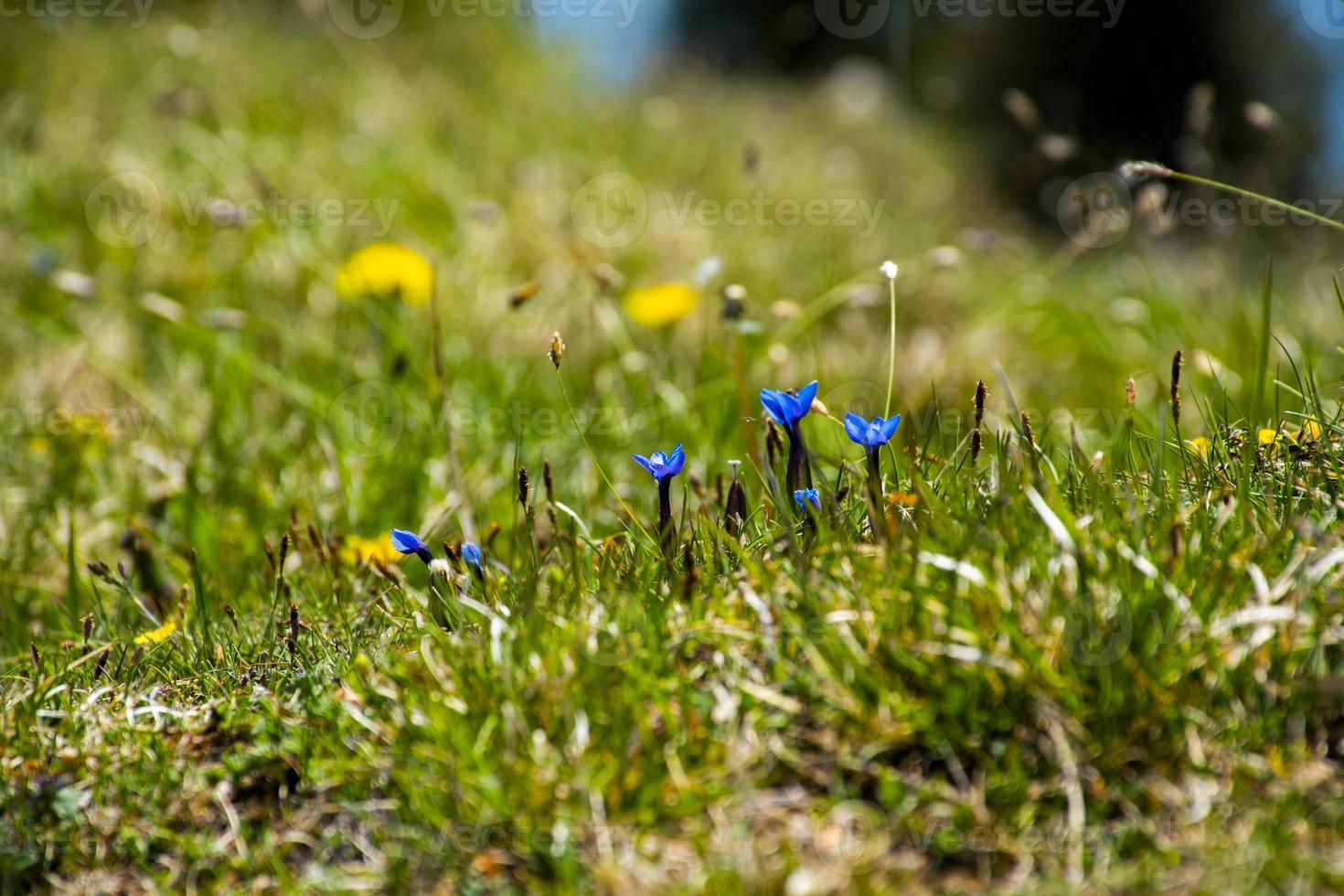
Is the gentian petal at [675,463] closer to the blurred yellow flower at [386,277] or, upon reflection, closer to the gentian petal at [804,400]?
the gentian petal at [804,400]

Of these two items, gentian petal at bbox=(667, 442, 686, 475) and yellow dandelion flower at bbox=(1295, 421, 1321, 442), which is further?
yellow dandelion flower at bbox=(1295, 421, 1321, 442)

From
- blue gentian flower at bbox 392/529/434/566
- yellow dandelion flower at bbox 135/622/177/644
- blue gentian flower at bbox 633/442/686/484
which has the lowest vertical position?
yellow dandelion flower at bbox 135/622/177/644

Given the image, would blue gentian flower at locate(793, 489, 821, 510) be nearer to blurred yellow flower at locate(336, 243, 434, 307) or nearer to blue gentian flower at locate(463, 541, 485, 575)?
blue gentian flower at locate(463, 541, 485, 575)

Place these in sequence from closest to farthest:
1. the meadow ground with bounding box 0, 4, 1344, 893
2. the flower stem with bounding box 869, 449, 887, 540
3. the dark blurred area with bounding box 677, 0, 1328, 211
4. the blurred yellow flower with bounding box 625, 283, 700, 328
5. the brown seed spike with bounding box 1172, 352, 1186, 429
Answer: the meadow ground with bounding box 0, 4, 1344, 893 < the flower stem with bounding box 869, 449, 887, 540 < the brown seed spike with bounding box 1172, 352, 1186, 429 < the blurred yellow flower with bounding box 625, 283, 700, 328 < the dark blurred area with bounding box 677, 0, 1328, 211

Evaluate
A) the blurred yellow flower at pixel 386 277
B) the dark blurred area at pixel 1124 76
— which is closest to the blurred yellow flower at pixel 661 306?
the blurred yellow flower at pixel 386 277

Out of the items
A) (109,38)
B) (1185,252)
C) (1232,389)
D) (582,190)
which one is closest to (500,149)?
(582,190)

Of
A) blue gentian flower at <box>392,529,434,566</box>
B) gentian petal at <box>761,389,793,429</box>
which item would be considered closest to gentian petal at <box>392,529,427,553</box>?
blue gentian flower at <box>392,529,434,566</box>

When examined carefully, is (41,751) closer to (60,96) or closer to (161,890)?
(161,890)
